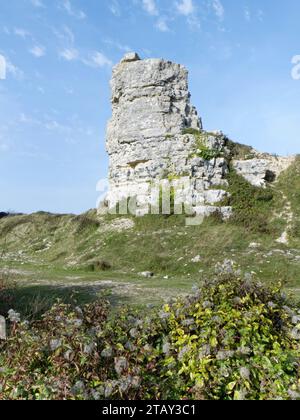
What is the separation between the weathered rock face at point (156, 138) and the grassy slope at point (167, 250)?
2325 mm

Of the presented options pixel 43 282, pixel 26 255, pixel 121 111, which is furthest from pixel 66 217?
pixel 43 282

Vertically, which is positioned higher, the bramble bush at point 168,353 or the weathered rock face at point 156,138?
the weathered rock face at point 156,138

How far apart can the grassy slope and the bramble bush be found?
8158mm

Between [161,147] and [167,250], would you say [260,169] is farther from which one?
[167,250]

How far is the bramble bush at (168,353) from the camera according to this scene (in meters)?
4.98

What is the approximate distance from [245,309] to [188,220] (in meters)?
21.3

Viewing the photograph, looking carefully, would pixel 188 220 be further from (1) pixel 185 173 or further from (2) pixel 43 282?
(2) pixel 43 282

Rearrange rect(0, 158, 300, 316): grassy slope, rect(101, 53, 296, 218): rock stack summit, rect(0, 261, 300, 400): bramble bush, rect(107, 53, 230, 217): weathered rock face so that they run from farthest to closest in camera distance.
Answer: rect(107, 53, 230, 217): weathered rock face
rect(101, 53, 296, 218): rock stack summit
rect(0, 158, 300, 316): grassy slope
rect(0, 261, 300, 400): bramble bush

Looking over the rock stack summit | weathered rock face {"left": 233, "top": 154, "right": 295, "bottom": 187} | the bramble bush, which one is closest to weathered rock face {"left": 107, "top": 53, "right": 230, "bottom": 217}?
the rock stack summit

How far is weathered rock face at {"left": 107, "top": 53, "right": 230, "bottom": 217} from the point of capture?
30.4 meters

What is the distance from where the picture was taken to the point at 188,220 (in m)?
28.0

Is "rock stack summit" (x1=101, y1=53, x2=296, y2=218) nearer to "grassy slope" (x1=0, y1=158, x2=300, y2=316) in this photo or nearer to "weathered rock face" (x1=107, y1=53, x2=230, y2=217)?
"weathered rock face" (x1=107, y1=53, x2=230, y2=217)

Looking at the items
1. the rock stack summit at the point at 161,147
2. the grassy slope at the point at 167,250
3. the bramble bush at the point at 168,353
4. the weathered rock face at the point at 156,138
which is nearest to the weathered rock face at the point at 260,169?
the rock stack summit at the point at 161,147

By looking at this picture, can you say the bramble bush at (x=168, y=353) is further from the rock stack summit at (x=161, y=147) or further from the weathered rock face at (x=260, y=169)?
the weathered rock face at (x=260, y=169)
